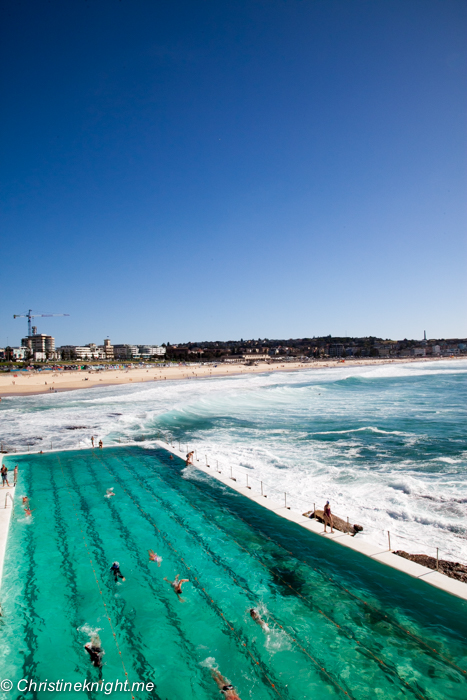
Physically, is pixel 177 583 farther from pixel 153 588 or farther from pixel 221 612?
pixel 221 612

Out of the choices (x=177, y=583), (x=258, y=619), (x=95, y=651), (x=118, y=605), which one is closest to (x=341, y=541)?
(x=258, y=619)

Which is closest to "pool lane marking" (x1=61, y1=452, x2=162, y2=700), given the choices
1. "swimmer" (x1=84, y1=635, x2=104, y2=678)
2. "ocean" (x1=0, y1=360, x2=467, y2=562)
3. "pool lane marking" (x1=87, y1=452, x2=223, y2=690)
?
"swimmer" (x1=84, y1=635, x2=104, y2=678)

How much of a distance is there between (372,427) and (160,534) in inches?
751

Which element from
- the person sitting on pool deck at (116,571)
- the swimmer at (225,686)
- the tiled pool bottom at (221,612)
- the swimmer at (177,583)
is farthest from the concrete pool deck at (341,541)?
the swimmer at (225,686)

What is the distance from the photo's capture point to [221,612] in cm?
875

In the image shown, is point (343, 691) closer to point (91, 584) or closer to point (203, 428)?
point (91, 584)

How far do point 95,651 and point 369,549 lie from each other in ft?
23.0

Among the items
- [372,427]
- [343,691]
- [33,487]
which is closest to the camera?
[343,691]

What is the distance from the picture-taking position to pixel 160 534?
12516 millimetres

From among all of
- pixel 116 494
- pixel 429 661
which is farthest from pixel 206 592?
pixel 116 494

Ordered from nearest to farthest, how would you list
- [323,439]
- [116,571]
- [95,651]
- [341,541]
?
[95,651], [116,571], [341,541], [323,439]

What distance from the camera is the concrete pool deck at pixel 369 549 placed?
9.14 meters

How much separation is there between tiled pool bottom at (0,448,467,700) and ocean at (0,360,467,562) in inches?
101

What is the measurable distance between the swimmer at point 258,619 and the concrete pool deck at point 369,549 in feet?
11.6
